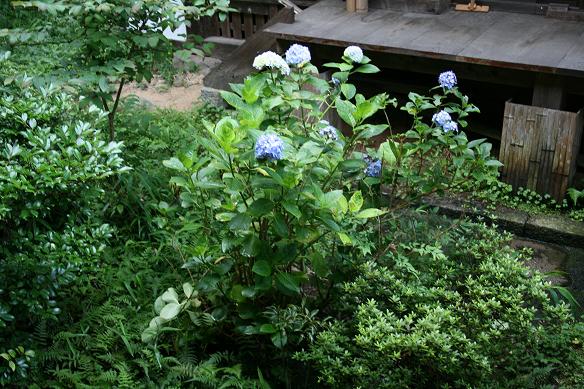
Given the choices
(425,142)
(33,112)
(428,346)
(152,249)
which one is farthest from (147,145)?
(428,346)

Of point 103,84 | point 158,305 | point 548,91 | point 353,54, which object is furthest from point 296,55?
point 548,91

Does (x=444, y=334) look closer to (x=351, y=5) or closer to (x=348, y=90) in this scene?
(x=348, y=90)

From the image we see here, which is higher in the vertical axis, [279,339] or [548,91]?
[548,91]

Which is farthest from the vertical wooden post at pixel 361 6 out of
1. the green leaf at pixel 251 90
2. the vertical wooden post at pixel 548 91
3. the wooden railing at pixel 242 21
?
the green leaf at pixel 251 90

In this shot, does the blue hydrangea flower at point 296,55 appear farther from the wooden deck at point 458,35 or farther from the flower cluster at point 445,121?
the wooden deck at point 458,35

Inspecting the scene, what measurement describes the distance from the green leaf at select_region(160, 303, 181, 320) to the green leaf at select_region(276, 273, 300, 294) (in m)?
0.55

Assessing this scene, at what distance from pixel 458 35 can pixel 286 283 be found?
13.1 ft

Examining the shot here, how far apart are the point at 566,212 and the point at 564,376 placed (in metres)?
2.86

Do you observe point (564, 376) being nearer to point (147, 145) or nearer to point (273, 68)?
point (273, 68)

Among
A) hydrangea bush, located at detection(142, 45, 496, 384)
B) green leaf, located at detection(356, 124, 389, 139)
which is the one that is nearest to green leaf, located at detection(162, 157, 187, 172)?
hydrangea bush, located at detection(142, 45, 496, 384)

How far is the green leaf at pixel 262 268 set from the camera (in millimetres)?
3502

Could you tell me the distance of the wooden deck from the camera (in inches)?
236

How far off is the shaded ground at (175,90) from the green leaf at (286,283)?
437 centimetres

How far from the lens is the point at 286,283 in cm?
356
